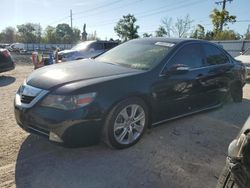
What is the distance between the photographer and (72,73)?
12.0 ft

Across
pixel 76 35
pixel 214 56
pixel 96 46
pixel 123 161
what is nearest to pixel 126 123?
pixel 123 161

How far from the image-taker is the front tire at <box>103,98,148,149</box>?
11.2 ft

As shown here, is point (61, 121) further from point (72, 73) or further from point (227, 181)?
point (227, 181)

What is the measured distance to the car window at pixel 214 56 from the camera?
5.06 m

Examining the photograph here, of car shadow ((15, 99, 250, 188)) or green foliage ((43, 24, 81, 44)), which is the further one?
green foliage ((43, 24, 81, 44))

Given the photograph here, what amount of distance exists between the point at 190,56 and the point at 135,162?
Result: 2.21 m

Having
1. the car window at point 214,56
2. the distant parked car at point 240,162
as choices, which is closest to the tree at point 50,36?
the car window at point 214,56

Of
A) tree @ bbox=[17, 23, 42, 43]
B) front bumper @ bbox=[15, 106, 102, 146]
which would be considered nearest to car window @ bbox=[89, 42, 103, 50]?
front bumper @ bbox=[15, 106, 102, 146]

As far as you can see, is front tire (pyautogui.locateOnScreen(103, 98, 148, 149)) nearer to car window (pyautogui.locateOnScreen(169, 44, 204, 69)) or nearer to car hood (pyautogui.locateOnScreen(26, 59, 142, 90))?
car hood (pyautogui.locateOnScreen(26, 59, 142, 90))

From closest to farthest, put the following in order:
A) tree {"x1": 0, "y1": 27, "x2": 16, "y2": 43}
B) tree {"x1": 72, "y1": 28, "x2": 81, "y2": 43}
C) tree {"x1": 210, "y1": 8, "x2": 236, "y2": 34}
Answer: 1. tree {"x1": 210, "y1": 8, "x2": 236, "y2": 34}
2. tree {"x1": 72, "y1": 28, "x2": 81, "y2": 43}
3. tree {"x1": 0, "y1": 27, "x2": 16, "y2": 43}

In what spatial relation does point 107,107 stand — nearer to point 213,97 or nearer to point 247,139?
point 247,139

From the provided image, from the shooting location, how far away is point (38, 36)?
80125 millimetres

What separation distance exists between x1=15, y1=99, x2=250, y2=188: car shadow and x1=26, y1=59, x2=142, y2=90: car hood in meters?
0.83

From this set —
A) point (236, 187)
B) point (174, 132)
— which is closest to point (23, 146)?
point (174, 132)
